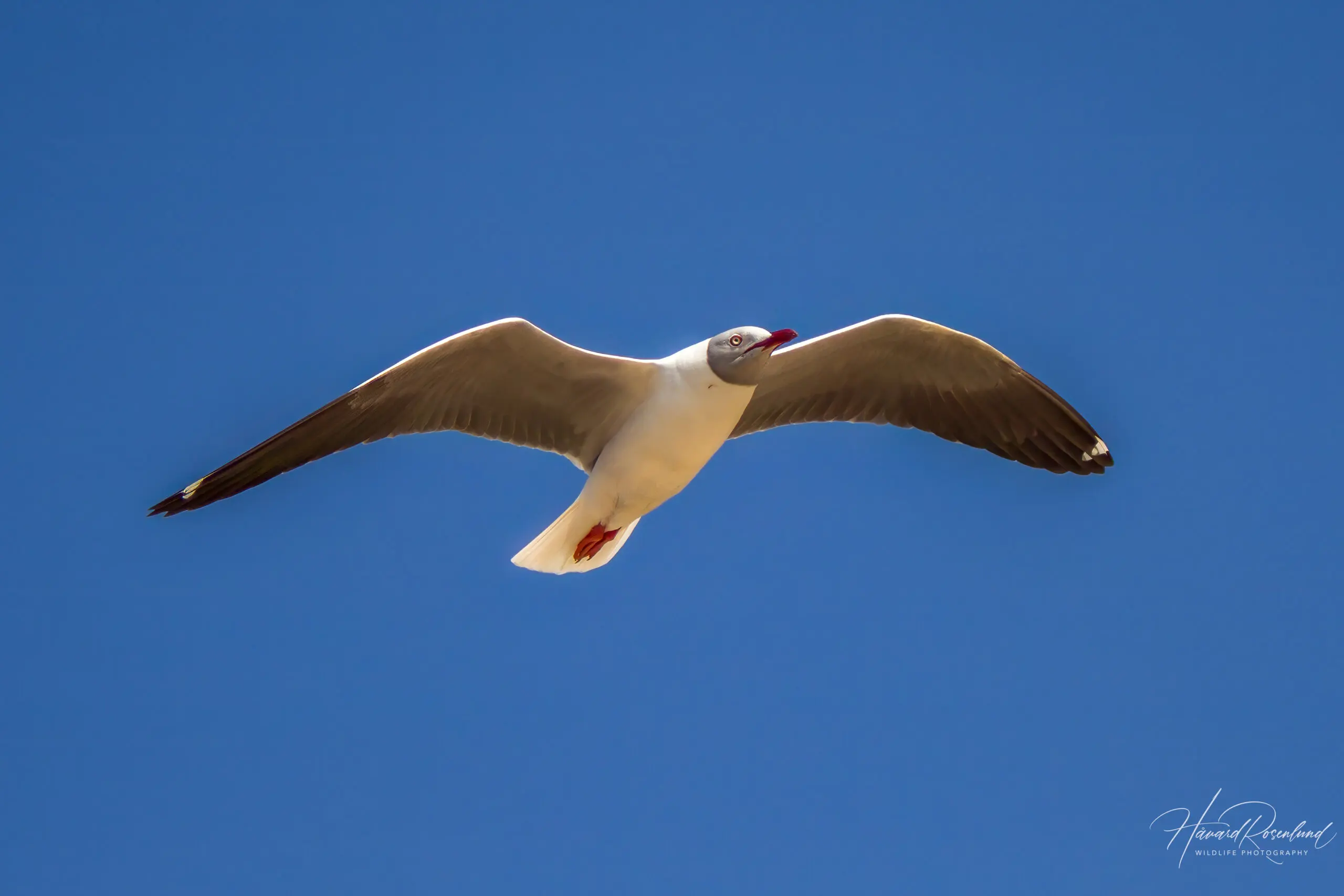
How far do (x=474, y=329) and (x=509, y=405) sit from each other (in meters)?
0.96

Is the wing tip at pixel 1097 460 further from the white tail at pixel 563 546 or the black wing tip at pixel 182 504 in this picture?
the black wing tip at pixel 182 504

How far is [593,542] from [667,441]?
106cm

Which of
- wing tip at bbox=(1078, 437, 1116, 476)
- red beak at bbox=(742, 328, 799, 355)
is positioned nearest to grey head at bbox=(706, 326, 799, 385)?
red beak at bbox=(742, 328, 799, 355)

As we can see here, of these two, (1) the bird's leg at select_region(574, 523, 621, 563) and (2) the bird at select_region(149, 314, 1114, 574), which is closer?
(2) the bird at select_region(149, 314, 1114, 574)

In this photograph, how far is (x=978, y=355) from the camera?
10711 millimetres

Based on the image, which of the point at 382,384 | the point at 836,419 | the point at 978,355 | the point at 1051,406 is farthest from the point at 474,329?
the point at 1051,406

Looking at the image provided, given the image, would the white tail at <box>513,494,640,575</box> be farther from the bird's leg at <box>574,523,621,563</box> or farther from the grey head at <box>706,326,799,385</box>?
the grey head at <box>706,326,799,385</box>

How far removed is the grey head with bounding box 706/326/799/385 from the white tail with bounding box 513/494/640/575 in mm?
1481

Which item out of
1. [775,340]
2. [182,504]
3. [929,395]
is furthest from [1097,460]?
[182,504]

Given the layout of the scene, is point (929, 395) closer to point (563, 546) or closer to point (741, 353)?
point (741, 353)

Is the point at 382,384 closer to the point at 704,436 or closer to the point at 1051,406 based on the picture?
the point at 704,436

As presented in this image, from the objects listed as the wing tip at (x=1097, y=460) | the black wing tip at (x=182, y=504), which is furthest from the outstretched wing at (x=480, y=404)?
the wing tip at (x=1097, y=460)

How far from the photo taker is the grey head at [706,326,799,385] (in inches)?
371

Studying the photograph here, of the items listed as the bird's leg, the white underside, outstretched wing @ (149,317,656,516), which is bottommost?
the bird's leg
